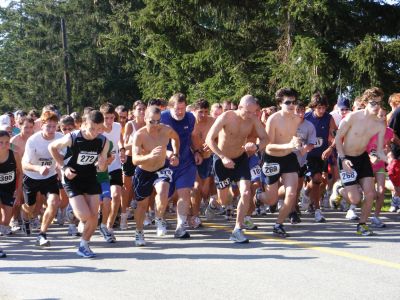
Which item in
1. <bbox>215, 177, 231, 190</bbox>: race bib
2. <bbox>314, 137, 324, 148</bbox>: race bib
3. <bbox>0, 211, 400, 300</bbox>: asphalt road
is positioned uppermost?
<bbox>314, 137, 324, 148</bbox>: race bib

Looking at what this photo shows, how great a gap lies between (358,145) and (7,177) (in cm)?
544

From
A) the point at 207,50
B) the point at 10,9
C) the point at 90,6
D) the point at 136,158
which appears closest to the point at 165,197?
the point at 136,158

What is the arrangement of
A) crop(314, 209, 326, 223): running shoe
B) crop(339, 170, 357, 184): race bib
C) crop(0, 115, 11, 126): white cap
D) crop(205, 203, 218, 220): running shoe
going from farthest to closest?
1. crop(0, 115, 11, 126): white cap
2. crop(205, 203, 218, 220): running shoe
3. crop(314, 209, 326, 223): running shoe
4. crop(339, 170, 357, 184): race bib

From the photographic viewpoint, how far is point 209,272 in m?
7.26

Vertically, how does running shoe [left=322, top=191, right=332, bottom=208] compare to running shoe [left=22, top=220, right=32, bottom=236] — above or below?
above

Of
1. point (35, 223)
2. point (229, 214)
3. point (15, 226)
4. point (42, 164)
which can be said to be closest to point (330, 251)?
point (229, 214)

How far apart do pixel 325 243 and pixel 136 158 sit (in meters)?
2.93

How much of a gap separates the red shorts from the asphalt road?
5.53 feet

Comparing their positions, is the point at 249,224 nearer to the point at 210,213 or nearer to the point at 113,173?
the point at 210,213

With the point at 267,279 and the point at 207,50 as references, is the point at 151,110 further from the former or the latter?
the point at 207,50

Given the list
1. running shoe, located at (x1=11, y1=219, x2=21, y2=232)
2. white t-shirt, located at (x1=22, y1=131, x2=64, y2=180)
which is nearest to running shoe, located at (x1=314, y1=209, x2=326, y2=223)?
white t-shirt, located at (x1=22, y1=131, x2=64, y2=180)

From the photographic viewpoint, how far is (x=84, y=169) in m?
8.59

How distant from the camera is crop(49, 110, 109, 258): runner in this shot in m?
8.41

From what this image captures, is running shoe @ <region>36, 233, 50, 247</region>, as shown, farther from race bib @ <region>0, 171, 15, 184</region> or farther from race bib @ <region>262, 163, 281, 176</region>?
race bib @ <region>262, 163, 281, 176</region>
